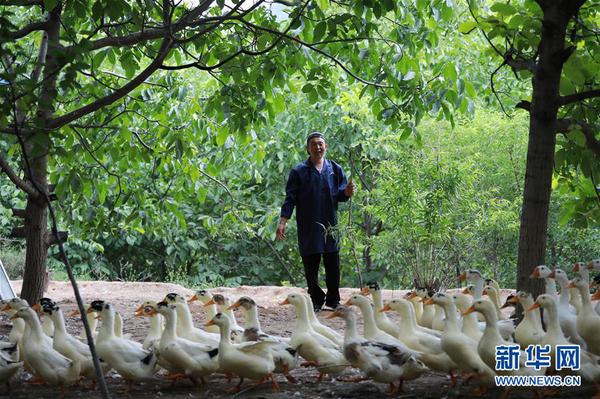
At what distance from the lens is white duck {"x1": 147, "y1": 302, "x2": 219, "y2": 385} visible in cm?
564

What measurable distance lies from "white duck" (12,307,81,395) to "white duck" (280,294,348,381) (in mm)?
1545

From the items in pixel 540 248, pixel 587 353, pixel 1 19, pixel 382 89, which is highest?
pixel 382 89

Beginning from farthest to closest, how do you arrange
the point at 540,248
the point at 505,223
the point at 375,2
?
the point at 505,223
the point at 375,2
the point at 540,248

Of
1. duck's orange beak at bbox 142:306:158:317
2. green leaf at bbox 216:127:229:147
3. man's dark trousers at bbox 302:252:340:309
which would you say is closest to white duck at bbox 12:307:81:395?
duck's orange beak at bbox 142:306:158:317

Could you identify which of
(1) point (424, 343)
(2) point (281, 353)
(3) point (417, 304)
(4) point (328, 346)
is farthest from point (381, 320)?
(2) point (281, 353)

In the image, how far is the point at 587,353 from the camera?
5094 millimetres

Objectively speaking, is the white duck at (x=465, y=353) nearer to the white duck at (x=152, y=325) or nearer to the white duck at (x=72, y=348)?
the white duck at (x=152, y=325)

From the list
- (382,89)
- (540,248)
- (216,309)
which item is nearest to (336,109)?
(382,89)

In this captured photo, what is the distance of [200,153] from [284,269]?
624cm

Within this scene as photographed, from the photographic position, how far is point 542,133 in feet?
18.0

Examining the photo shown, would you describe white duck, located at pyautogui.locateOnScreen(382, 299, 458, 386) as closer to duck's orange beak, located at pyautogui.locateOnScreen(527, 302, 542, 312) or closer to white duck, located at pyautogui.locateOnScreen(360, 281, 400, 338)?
white duck, located at pyautogui.locateOnScreen(360, 281, 400, 338)

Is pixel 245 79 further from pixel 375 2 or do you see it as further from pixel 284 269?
pixel 284 269

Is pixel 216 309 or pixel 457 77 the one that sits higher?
pixel 457 77

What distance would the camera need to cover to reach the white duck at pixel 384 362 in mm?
5359
